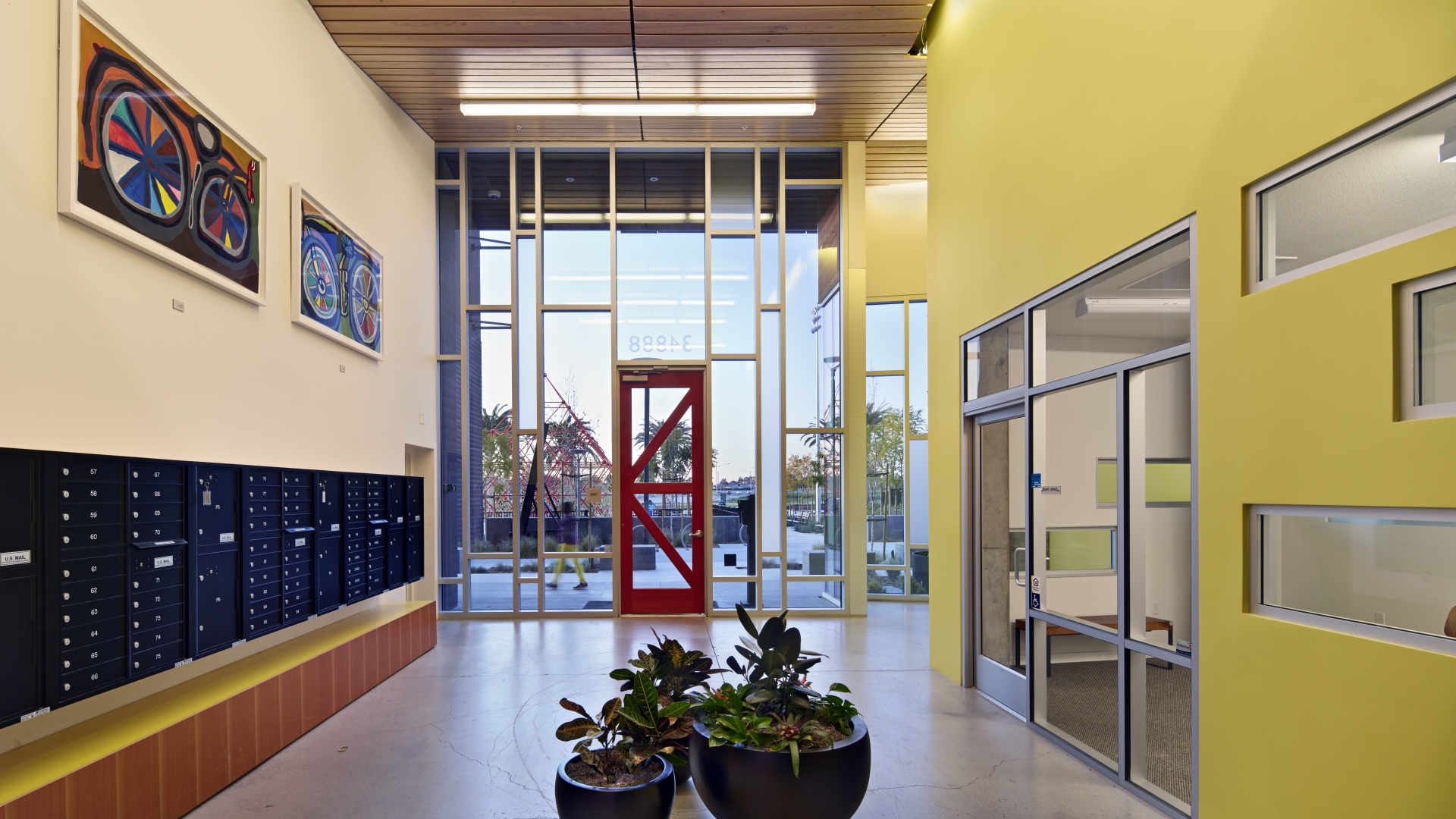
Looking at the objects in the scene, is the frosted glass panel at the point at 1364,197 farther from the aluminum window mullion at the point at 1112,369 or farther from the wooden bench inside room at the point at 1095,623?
the wooden bench inside room at the point at 1095,623

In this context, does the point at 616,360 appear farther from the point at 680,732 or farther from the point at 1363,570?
the point at 1363,570

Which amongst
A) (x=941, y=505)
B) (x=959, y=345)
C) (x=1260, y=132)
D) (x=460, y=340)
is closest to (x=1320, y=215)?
(x=1260, y=132)

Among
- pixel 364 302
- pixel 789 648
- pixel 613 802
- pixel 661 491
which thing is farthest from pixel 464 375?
pixel 613 802

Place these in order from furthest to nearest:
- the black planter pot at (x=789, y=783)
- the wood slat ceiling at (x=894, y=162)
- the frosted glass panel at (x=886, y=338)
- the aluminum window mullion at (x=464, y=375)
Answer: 1. the frosted glass panel at (x=886, y=338)
2. the wood slat ceiling at (x=894, y=162)
3. the aluminum window mullion at (x=464, y=375)
4. the black planter pot at (x=789, y=783)

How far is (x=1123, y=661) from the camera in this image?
3631mm

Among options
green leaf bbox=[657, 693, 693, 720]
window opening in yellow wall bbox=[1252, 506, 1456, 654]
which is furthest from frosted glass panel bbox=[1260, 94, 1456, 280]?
green leaf bbox=[657, 693, 693, 720]

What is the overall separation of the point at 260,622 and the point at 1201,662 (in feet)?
14.7

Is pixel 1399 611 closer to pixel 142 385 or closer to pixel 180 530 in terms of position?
pixel 180 530

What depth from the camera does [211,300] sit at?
4.07 metres

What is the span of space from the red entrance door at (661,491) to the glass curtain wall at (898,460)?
6.98ft

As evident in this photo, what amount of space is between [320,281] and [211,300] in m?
1.31

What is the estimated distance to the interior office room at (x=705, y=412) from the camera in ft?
8.16

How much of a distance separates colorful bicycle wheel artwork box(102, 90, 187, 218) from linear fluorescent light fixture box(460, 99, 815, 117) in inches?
153

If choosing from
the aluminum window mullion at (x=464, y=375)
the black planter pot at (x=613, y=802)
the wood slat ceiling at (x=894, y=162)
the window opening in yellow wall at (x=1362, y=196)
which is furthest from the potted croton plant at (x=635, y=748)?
the wood slat ceiling at (x=894, y=162)
